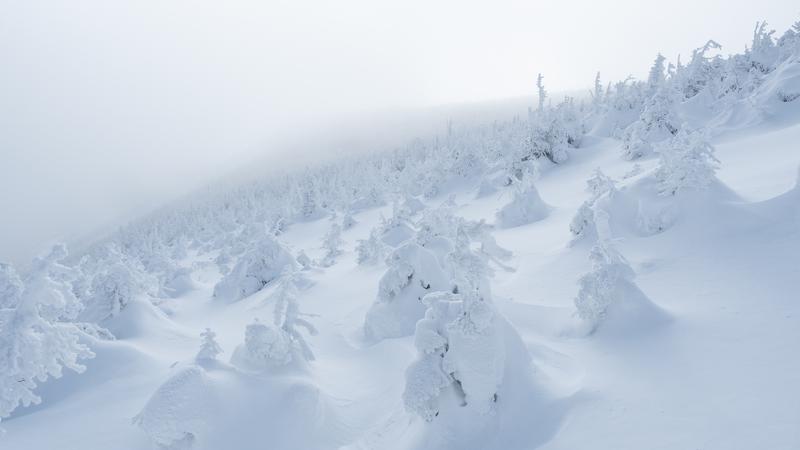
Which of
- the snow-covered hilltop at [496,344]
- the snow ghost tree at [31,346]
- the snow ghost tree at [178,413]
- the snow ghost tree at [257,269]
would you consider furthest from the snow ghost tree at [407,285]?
the snow ghost tree at [257,269]

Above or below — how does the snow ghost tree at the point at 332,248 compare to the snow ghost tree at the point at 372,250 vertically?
below

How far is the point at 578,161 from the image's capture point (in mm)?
29359

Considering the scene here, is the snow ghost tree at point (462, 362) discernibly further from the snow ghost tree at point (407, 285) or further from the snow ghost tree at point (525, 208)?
the snow ghost tree at point (525, 208)

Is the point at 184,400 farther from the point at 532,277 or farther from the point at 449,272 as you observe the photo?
the point at 532,277

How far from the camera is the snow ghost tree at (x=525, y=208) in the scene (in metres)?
20.3

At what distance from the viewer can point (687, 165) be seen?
1172cm

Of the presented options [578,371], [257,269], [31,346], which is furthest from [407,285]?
[257,269]

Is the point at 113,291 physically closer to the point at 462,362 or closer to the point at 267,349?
the point at 267,349

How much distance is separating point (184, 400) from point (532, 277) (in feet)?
30.4

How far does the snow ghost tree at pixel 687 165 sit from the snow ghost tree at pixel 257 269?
56.8 ft

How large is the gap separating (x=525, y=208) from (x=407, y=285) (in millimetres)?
9980

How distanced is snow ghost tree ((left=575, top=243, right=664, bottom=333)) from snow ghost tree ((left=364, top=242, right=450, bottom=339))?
4.17 m

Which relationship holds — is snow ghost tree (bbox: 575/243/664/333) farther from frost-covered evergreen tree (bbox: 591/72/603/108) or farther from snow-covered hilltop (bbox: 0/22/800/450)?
frost-covered evergreen tree (bbox: 591/72/603/108)

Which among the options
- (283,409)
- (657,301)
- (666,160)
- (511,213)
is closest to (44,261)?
(283,409)
